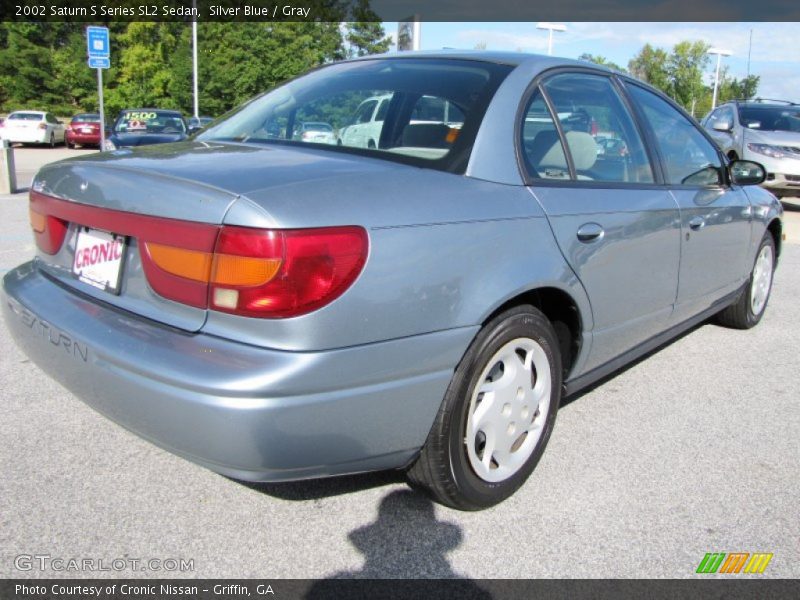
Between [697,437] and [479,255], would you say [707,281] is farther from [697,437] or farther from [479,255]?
[479,255]

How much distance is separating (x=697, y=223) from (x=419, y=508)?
208 cm

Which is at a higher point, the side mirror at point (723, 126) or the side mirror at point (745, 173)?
the side mirror at point (723, 126)

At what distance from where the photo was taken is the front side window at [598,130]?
2.84 metres

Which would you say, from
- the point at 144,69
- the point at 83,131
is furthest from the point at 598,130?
the point at 144,69

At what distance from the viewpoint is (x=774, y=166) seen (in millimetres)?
11516

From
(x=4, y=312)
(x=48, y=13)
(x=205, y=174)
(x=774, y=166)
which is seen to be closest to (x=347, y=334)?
(x=205, y=174)

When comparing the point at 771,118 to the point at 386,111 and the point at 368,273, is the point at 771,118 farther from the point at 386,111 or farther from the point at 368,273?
the point at 368,273

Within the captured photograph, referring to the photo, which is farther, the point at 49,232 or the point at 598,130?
the point at 598,130

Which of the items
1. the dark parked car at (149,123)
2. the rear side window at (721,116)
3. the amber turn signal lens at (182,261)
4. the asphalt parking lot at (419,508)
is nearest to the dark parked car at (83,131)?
the dark parked car at (149,123)

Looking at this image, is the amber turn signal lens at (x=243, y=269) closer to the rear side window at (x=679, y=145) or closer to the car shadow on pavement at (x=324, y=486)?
the car shadow on pavement at (x=324, y=486)

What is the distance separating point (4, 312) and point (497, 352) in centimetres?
188

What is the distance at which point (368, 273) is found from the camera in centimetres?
192

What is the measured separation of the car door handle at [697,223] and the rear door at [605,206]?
0.62 feet

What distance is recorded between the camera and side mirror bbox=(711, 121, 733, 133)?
40.2 ft
